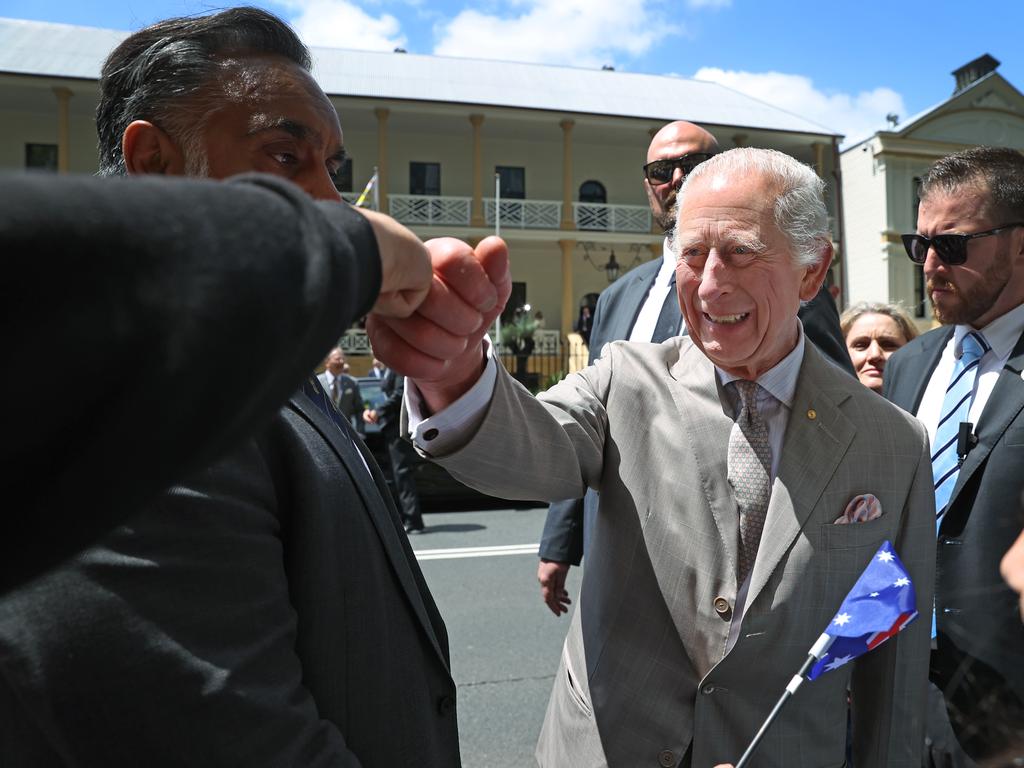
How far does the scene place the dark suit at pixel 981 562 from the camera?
2.02 metres

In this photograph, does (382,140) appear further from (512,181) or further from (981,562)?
(981,562)

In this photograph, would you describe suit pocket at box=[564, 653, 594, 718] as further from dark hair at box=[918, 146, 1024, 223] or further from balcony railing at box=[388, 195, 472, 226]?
balcony railing at box=[388, 195, 472, 226]

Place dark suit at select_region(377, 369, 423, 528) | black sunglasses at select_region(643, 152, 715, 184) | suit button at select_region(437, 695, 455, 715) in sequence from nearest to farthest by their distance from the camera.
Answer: suit button at select_region(437, 695, 455, 715) < black sunglasses at select_region(643, 152, 715, 184) < dark suit at select_region(377, 369, 423, 528)

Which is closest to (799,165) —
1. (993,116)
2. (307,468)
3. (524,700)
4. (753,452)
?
(753,452)

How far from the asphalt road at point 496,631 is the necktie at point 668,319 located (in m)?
2.00

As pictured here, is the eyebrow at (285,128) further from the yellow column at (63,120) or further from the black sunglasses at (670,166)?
the yellow column at (63,120)

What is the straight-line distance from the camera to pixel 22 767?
3.40 feet

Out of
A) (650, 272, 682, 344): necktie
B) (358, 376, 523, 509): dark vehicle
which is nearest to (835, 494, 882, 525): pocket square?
(650, 272, 682, 344): necktie

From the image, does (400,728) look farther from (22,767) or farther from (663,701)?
(663,701)

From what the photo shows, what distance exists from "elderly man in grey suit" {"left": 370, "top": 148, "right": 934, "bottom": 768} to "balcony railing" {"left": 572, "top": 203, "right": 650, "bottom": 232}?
24312 millimetres

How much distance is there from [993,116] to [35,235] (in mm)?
34185

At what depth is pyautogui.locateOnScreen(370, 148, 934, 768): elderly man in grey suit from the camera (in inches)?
71.4

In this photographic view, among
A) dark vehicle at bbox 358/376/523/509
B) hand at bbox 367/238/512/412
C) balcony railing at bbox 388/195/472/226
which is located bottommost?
dark vehicle at bbox 358/376/523/509

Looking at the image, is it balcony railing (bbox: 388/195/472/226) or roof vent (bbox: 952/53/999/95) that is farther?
roof vent (bbox: 952/53/999/95)
